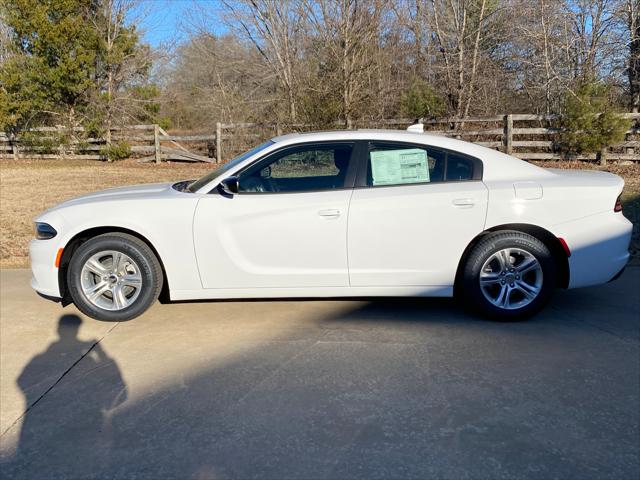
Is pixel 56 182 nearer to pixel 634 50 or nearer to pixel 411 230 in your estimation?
pixel 411 230

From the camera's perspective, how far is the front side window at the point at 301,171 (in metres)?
4.73

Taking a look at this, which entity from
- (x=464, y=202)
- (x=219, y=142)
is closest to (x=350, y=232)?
(x=464, y=202)

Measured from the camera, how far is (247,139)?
19469 mm

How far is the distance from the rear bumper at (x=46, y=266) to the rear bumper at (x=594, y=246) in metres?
4.06

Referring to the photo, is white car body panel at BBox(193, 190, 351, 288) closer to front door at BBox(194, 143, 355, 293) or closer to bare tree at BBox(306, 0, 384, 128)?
front door at BBox(194, 143, 355, 293)

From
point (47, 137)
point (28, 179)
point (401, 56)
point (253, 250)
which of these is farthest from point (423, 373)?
point (47, 137)

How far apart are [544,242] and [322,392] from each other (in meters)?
2.34

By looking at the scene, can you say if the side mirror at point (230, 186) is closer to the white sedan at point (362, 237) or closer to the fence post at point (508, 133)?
the white sedan at point (362, 237)

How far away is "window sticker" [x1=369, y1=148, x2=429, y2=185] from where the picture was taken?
470 centimetres

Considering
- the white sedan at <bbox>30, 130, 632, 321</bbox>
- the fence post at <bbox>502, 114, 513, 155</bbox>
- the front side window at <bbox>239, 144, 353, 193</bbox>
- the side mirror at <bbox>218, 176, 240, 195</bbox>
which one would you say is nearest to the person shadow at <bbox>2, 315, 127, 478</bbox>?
the white sedan at <bbox>30, 130, 632, 321</bbox>

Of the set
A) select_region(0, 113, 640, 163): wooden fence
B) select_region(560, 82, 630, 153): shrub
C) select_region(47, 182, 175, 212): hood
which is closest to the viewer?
select_region(47, 182, 175, 212): hood

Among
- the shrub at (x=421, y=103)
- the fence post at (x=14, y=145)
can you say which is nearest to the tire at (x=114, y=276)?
the shrub at (x=421, y=103)

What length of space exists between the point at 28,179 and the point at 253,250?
1385 cm

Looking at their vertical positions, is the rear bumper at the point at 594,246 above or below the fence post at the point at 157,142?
below
